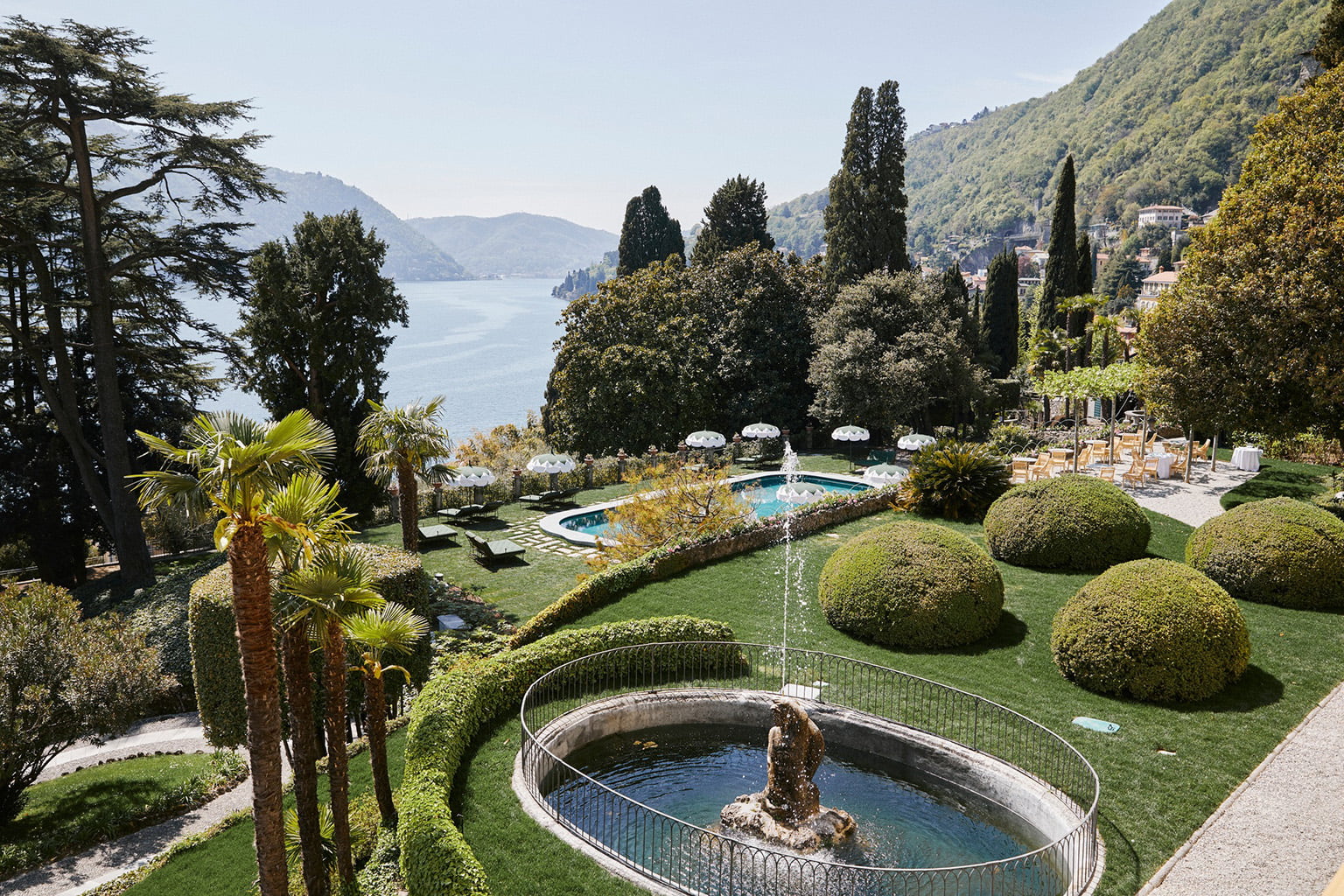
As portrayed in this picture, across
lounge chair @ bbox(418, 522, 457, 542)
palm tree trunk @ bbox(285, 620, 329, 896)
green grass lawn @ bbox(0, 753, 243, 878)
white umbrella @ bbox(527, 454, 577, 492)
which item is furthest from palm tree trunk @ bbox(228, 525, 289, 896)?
white umbrella @ bbox(527, 454, 577, 492)

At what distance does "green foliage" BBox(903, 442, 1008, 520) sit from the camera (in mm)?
21531

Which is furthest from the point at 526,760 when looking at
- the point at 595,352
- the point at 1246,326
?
the point at 595,352

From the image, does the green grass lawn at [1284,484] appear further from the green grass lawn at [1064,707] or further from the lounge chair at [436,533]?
the lounge chair at [436,533]

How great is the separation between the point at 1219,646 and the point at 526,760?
1029 centimetres

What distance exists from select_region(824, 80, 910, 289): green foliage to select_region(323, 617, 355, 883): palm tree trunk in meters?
31.8

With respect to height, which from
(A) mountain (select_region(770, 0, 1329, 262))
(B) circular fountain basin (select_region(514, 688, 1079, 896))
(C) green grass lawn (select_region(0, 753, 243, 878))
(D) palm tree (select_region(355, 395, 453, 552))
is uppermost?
(A) mountain (select_region(770, 0, 1329, 262))

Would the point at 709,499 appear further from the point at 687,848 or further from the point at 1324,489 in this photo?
the point at 1324,489

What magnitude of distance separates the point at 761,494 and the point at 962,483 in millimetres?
9259

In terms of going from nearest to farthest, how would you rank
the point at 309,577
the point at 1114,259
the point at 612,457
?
1. the point at 309,577
2. the point at 612,457
3. the point at 1114,259

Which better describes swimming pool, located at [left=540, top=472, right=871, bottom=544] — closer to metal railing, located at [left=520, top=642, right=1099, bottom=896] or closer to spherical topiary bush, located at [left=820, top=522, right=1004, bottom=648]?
spherical topiary bush, located at [left=820, top=522, right=1004, bottom=648]

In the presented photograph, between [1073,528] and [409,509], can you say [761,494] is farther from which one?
[409,509]

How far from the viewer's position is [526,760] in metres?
10.7

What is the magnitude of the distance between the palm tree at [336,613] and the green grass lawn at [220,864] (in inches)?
82.8

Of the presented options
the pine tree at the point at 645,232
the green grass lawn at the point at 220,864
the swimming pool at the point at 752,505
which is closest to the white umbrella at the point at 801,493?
the swimming pool at the point at 752,505
